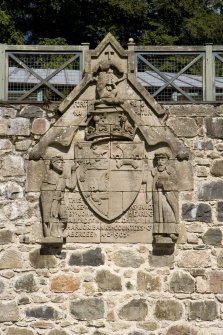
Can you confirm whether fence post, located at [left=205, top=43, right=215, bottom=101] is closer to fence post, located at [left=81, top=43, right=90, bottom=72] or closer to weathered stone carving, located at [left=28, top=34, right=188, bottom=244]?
weathered stone carving, located at [left=28, top=34, right=188, bottom=244]

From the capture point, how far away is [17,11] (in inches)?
677

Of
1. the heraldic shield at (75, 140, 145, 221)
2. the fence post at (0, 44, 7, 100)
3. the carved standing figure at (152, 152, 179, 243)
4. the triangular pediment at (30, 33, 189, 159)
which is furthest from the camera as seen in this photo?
the fence post at (0, 44, 7, 100)

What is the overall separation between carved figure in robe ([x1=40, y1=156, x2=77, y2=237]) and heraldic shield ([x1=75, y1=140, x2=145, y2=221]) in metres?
0.18

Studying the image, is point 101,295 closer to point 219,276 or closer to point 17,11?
point 219,276

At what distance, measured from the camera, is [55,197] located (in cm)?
884

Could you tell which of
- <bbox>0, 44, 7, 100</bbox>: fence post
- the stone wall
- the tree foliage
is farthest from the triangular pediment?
the tree foliage

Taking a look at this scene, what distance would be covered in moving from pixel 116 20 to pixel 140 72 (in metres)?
8.39

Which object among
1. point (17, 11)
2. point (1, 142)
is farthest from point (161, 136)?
point (17, 11)

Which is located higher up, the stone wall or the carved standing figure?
the carved standing figure

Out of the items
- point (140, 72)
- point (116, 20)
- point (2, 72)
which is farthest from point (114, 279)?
point (116, 20)

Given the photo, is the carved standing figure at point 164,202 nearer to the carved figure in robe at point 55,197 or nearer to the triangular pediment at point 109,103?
the triangular pediment at point 109,103

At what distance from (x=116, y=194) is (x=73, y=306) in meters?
1.47

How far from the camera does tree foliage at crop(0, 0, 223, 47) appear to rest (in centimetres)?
1705

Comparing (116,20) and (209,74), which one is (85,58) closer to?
(209,74)
